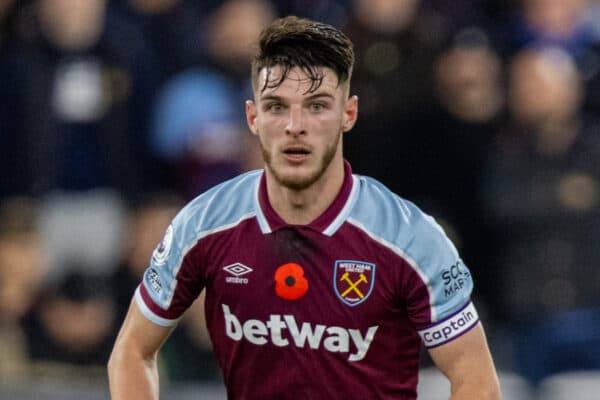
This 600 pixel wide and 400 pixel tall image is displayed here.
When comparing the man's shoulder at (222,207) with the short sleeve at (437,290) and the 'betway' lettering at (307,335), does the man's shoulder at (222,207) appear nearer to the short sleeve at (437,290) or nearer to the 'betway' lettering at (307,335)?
the 'betway' lettering at (307,335)

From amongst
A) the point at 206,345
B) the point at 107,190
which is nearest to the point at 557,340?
the point at 206,345

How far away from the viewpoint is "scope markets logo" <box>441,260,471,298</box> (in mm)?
4816

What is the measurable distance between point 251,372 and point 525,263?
334cm

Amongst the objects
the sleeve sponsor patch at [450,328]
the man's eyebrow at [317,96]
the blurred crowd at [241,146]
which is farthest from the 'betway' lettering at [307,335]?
the blurred crowd at [241,146]

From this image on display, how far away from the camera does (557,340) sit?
806 centimetres

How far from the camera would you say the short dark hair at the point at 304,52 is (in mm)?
4820

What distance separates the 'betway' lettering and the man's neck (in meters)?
0.36

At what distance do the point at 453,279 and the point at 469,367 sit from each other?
12.0 inches

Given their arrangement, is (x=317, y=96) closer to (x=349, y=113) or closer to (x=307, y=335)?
(x=349, y=113)

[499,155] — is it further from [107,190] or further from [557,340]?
[107,190]

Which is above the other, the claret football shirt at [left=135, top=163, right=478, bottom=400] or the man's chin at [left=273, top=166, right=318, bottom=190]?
the man's chin at [left=273, top=166, right=318, bottom=190]

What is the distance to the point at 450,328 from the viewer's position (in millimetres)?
4793


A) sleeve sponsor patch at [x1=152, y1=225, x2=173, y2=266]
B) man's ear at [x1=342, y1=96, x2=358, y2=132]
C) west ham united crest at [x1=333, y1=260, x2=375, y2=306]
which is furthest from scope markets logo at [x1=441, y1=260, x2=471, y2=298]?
sleeve sponsor patch at [x1=152, y1=225, x2=173, y2=266]

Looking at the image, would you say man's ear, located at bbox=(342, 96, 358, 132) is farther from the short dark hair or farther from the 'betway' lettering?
the 'betway' lettering
